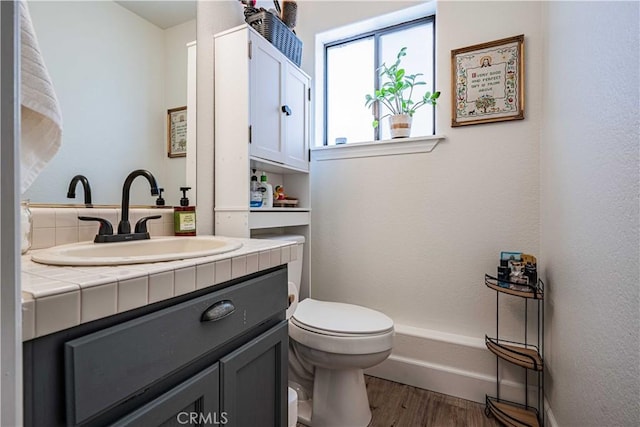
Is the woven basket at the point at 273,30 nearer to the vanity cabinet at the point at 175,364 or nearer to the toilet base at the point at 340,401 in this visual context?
the vanity cabinet at the point at 175,364

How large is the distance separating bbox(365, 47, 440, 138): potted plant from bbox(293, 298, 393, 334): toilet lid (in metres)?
1.03

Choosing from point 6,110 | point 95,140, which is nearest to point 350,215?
point 95,140

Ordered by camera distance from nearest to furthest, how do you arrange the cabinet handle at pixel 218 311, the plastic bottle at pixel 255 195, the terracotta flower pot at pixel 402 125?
the cabinet handle at pixel 218 311
the plastic bottle at pixel 255 195
the terracotta flower pot at pixel 402 125

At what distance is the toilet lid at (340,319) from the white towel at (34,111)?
106 centimetres

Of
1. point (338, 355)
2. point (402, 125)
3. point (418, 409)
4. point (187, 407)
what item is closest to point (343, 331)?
point (338, 355)

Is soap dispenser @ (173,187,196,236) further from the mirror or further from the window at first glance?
the window

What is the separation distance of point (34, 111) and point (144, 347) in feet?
1.43

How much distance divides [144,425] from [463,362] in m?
1.53

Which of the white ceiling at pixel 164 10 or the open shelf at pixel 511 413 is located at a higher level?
the white ceiling at pixel 164 10

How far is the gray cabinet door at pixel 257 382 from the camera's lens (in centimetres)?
69

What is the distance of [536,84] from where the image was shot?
1.48 meters

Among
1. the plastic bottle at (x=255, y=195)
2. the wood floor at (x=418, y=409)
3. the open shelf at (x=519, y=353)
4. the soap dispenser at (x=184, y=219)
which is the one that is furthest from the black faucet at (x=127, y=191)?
the open shelf at (x=519, y=353)

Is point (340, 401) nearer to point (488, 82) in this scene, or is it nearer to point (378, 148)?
point (378, 148)

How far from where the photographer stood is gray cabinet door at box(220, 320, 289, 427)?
69cm
